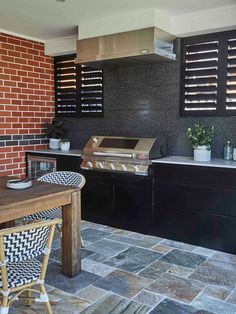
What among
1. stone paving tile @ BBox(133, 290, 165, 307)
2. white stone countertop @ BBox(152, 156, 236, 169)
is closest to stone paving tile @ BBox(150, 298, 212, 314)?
stone paving tile @ BBox(133, 290, 165, 307)

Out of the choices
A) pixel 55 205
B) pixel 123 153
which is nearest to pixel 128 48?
pixel 123 153

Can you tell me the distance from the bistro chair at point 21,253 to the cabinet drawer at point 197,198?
1732mm

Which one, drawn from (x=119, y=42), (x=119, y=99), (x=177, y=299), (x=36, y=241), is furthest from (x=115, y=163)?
(x=36, y=241)

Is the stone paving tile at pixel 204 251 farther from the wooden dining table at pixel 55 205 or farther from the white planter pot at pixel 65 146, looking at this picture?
the white planter pot at pixel 65 146

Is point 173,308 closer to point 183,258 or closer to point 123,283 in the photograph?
point 123,283

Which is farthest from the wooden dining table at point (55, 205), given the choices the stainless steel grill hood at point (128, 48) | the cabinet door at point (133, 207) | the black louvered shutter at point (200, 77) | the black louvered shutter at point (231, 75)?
the black louvered shutter at point (231, 75)

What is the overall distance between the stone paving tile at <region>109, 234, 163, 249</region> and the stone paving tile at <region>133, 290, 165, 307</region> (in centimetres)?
88

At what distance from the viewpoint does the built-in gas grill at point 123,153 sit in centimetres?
335

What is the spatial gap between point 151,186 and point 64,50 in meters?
2.21

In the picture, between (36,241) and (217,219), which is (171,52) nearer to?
(217,219)

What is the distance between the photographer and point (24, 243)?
171 cm

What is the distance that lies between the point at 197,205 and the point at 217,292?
945 mm

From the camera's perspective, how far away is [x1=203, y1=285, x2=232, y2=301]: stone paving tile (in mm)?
2287

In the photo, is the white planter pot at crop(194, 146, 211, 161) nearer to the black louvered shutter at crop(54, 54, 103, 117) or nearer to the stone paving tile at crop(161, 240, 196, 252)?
the stone paving tile at crop(161, 240, 196, 252)
